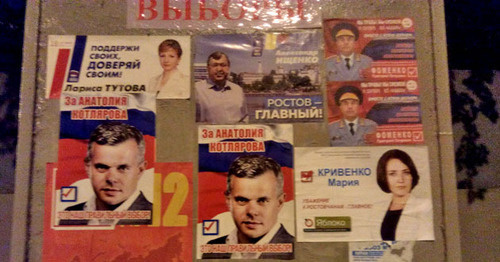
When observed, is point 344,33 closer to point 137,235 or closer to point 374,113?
point 374,113

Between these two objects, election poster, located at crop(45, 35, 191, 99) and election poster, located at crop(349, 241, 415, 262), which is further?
election poster, located at crop(45, 35, 191, 99)

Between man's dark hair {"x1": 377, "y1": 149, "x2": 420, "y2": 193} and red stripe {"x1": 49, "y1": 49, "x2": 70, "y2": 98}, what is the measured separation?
214 centimetres

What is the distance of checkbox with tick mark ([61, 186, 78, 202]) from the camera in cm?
255

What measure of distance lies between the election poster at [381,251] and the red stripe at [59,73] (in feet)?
7.00

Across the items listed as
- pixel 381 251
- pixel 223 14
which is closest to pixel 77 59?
pixel 223 14

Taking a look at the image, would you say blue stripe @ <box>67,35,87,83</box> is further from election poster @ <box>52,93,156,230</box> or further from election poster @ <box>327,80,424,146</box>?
election poster @ <box>327,80,424,146</box>

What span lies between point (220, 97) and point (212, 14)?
1.94 feet

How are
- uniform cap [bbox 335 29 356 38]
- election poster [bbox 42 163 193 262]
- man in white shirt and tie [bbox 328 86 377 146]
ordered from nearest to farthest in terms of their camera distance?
election poster [bbox 42 163 193 262]
man in white shirt and tie [bbox 328 86 377 146]
uniform cap [bbox 335 29 356 38]

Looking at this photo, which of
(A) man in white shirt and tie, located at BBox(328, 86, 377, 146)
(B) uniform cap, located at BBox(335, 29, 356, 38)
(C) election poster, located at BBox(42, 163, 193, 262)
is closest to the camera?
(C) election poster, located at BBox(42, 163, 193, 262)

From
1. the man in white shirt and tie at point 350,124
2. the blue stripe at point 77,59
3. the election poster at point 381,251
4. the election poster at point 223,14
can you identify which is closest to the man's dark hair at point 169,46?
the election poster at point 223,14

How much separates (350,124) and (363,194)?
1.51 feet

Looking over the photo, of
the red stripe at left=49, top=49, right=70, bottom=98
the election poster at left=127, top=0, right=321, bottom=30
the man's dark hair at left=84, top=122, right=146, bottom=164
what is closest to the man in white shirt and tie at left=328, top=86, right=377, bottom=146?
the election poster at left=127, top=0, right=321, bottom=30

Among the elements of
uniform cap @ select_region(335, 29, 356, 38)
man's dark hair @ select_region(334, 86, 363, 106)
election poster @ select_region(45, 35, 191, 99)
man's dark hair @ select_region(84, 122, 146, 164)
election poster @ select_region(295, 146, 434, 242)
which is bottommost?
election poster @ select_region(295, 146, 434, 242)

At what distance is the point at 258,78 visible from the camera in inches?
105
